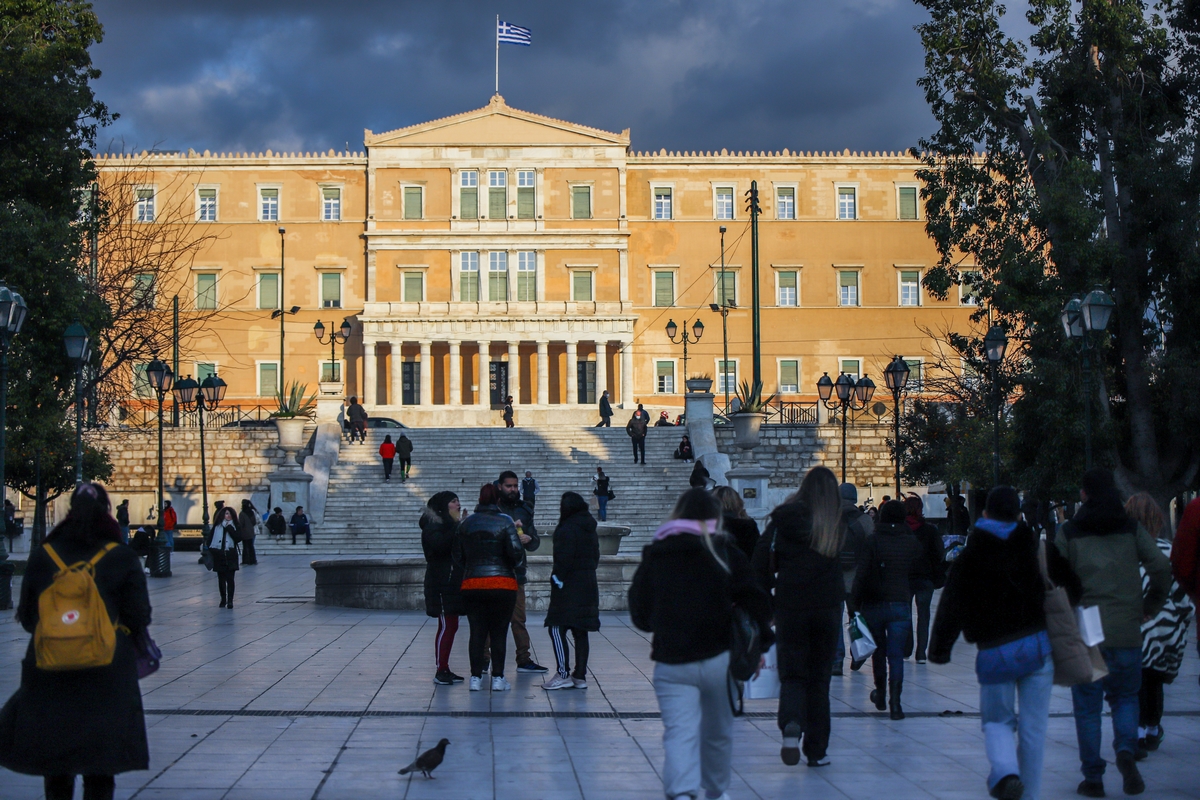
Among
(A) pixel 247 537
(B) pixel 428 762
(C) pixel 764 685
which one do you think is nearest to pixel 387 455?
(A) pixel 247 537

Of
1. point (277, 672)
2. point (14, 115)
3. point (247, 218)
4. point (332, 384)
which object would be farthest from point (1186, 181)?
point (247, 218)

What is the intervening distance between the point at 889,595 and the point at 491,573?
294cm

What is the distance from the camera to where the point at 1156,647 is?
24.8ft

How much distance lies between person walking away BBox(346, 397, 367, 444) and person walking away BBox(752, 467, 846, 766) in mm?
29955

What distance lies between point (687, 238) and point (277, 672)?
47823 mm

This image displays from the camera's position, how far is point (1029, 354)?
76.0 ft

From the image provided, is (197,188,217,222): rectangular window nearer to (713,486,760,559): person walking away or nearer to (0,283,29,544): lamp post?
(0,283,29,544): lamp post

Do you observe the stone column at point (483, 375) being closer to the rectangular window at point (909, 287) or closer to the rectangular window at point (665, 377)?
the rectangular window at point (665, 377)

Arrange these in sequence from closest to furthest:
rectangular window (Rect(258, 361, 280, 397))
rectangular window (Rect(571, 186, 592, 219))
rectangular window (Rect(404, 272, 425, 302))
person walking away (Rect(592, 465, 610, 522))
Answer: person walking away (Rect(592, 465, 610, 522)) < rectangular window (Rect(258, 361, 280, 397)) < rectangular window (Rect(404, 272, 425, 302)) < rectangular window (Rect(571, 186, 592, 219))

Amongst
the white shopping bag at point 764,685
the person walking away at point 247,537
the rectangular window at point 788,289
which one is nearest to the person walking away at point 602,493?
the person walking away at point 247,537

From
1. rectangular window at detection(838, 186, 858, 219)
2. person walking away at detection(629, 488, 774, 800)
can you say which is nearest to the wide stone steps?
person walking away at detection(629, 488, 774, 800)

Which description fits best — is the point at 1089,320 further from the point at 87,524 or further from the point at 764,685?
the point at 87,524

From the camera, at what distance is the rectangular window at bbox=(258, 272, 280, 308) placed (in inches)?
2224

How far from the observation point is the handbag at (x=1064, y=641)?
6094 mm
